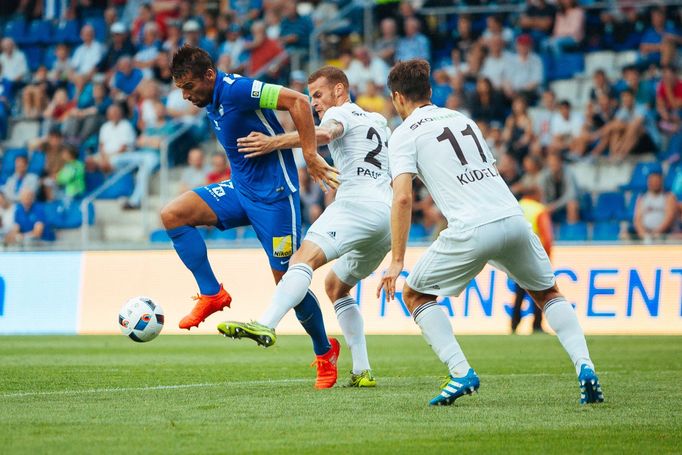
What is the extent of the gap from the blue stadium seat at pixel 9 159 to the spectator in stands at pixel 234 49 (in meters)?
4.30

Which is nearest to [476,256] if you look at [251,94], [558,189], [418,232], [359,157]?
[359,157]

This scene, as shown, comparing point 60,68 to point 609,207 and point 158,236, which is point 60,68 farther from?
point 609,207

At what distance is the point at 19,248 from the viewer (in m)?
18.8

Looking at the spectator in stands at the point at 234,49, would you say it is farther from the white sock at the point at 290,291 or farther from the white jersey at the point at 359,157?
the white sock at the point at 290,291

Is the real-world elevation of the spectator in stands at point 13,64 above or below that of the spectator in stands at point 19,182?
above

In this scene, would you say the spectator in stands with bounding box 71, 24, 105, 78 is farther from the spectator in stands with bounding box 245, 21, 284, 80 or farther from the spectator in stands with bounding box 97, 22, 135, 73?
the spectator in stands with bounding box 245, 21, 284, 80

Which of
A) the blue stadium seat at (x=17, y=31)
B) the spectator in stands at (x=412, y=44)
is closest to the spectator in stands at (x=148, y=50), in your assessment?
the blue stadium seat at (x=17, y=31)

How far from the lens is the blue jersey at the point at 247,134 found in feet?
28.9

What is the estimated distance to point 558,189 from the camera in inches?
730

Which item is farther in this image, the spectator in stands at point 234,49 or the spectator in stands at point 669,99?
the spectator in stands at point 234,49

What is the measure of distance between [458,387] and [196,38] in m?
16.8

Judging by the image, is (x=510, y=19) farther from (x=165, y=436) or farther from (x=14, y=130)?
(x=165, y=436)

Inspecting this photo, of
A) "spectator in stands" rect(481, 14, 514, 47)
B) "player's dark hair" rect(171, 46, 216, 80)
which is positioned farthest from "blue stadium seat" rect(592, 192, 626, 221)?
"player's dark hair" rect(171, 46, 216, 80)

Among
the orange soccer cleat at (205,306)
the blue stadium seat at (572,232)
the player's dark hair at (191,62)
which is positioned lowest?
the blue stadium seat at (572,232)
